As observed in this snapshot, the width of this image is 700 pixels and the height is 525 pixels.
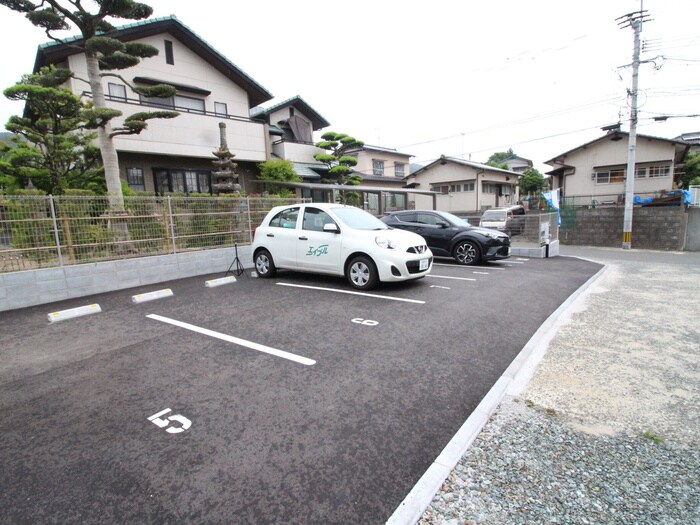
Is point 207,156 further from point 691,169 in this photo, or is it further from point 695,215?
point 691,169

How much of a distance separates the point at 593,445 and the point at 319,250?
5.13 m

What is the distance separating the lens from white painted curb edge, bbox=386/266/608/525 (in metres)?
1.79

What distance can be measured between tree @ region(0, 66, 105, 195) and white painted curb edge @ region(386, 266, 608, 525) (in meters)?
11.8

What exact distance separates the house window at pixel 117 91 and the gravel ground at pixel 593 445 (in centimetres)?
1527

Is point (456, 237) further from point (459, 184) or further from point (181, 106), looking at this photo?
point (459, 184)

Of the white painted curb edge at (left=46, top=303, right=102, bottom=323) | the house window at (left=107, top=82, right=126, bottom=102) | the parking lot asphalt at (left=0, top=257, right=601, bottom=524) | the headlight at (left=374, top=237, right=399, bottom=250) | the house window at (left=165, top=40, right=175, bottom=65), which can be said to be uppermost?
the house window at (left=165, top=40, right=175, bottom=65)

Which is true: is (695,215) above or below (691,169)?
below

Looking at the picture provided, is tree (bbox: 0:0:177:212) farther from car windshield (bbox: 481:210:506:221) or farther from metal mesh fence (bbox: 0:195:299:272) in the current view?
car windshield (bbox: 481:210:506:221)

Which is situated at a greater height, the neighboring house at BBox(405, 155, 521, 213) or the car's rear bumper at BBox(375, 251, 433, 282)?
Answer: the neighboring house at BBox(405, 155, 521, 213)

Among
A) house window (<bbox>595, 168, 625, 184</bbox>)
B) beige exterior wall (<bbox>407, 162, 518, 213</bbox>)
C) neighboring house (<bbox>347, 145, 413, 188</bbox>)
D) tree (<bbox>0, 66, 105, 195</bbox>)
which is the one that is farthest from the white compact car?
house window (<bbox>595, 168, 625, 184</bbox>)

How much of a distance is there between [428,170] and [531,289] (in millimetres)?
23766

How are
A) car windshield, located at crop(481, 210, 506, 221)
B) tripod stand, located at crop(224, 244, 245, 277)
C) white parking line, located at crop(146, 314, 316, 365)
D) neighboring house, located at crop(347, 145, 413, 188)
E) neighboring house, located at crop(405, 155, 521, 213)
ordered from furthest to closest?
1. neighboring house, located at crop(405, 155, 521, 213)
2. neighboring house, located at crop(347, 145, 413, 188)
3. car windshield, located at crop(481, 210, 506, 221)
4. tripod stand, located at crop(224, 244, 245, 277)
5. white parking line, located at crop(146, 314, 316, 365)

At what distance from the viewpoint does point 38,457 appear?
2.25 meters

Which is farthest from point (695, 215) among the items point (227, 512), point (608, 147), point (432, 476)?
point (227, 512)
